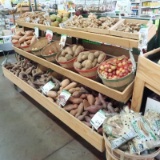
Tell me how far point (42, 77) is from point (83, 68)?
3.35ft

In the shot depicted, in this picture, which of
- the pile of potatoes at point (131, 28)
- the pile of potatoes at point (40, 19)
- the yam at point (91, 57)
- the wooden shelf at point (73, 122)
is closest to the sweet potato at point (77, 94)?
the wooden shelf at point (73, 122)

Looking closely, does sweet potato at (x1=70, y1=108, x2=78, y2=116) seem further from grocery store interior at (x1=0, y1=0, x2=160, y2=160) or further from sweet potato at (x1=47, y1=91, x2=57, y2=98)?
sweet potato at (x1=47, y1=91, x2=57, y2=98)

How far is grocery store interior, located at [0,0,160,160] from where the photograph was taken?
1305 mm

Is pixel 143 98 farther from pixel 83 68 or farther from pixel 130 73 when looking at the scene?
pixel 83 68

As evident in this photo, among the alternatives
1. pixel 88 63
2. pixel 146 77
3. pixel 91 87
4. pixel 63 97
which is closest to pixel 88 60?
pixel 88 63

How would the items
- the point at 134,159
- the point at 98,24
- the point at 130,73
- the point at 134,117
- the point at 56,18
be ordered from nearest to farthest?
1. the point at 134,159
2. the point at 134,117
3. the point at 130,73
4. the point at 98,24
5. the point at 56,18

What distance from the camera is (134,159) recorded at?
3.97 ft

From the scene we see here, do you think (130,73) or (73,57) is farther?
(73,57)

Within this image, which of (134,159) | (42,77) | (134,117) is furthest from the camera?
(42,77)

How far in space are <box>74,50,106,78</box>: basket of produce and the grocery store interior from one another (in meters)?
0.01

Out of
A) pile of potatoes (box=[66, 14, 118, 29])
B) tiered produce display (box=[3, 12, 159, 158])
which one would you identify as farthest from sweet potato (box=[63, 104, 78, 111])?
pile of potatoes (box=[66, 14, 118, 29])

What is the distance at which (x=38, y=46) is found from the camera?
9.33ft

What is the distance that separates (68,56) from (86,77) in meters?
0.43

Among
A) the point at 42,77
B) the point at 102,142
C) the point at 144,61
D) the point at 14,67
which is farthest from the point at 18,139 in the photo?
the point at 144,61
